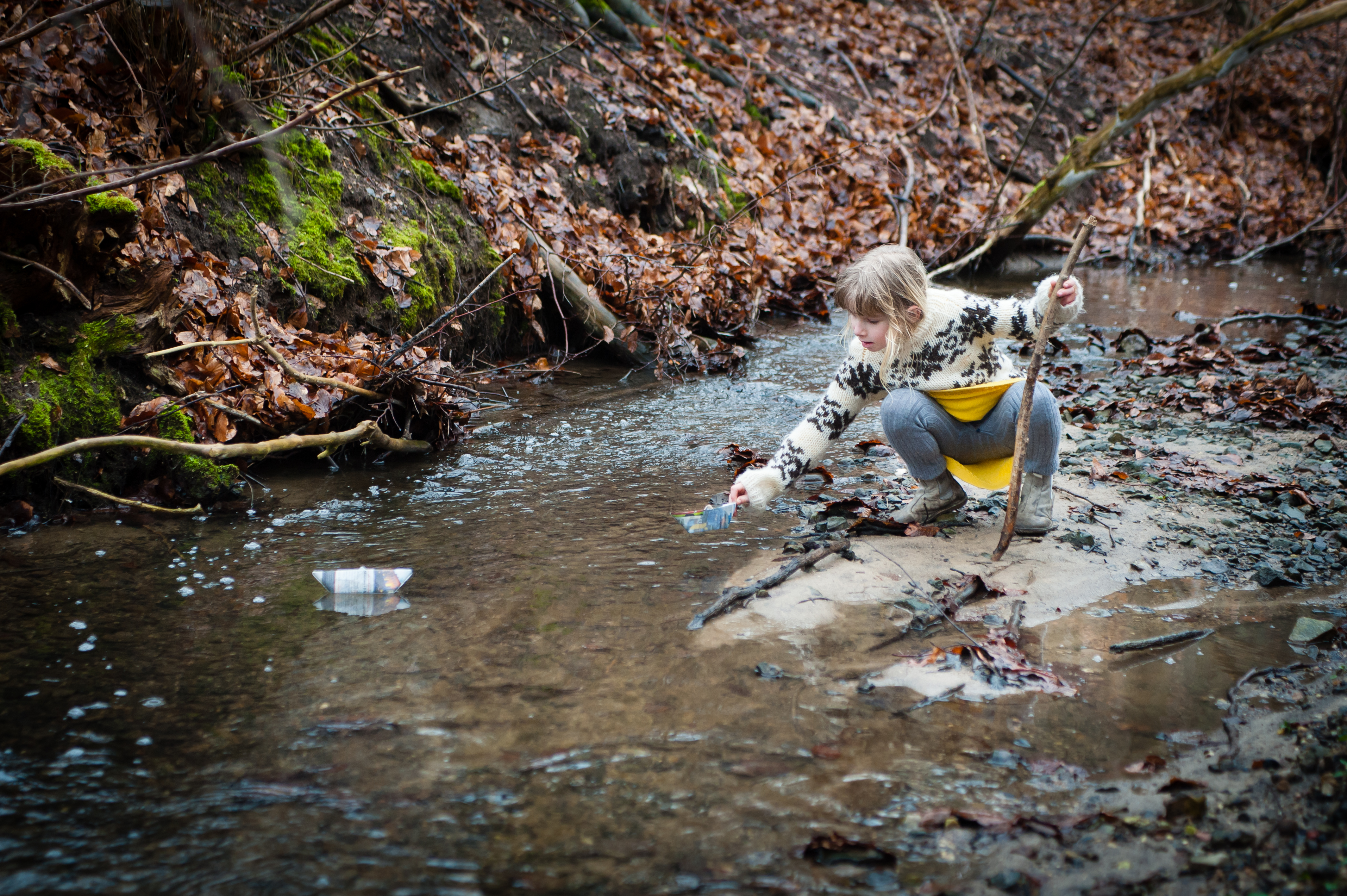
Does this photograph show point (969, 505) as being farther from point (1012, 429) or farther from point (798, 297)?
point (798, 297)

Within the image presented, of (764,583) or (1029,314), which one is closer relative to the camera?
(764,583)

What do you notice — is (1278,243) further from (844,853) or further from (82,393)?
(82,393)

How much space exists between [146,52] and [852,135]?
27.6ft

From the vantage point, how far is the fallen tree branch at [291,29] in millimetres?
3682

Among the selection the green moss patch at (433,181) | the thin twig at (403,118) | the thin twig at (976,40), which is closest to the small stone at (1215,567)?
the thin twig at (403,118)

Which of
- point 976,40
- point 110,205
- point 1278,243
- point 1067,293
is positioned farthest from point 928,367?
point 976,40

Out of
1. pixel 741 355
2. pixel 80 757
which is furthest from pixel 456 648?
pixel 741 355

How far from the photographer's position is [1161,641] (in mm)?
2598

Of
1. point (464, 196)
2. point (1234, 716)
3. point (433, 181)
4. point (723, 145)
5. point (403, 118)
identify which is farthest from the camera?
point (723, 145)

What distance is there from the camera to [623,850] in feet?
5.86

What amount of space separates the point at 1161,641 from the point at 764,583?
120 cm

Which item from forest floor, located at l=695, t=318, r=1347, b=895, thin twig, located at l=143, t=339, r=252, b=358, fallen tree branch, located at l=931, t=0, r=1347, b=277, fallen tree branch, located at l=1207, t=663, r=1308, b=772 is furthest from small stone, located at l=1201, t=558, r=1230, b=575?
fallen tree branch, located at l=931, t=0, r=1347, b=277

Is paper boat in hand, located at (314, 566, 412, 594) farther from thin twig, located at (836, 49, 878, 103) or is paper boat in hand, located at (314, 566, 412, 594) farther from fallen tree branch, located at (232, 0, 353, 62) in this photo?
thin twig, located at (836, 49, 878, 103)

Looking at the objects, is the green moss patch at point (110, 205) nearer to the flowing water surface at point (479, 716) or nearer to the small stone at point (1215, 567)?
the flowing water surface at point (479, 716)
